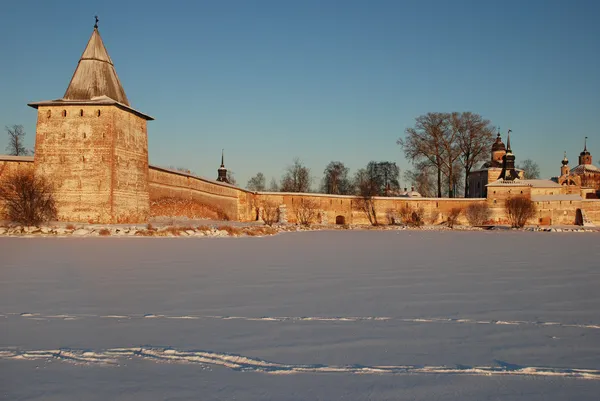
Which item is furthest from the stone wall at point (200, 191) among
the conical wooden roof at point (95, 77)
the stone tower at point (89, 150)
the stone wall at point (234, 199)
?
the conical wooden roof at point (95, 77)

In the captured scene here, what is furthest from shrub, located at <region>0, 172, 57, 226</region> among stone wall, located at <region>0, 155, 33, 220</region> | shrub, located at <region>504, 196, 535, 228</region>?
shrub, located at <region>504, 196, 535, 228</region>

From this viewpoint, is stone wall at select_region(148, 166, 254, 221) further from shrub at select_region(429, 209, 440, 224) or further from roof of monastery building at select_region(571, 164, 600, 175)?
roof of monastery building at select_region(571, 164, 600, 175)

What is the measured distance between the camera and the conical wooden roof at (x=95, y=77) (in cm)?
1880

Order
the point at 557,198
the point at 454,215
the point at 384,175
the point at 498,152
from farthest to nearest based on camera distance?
the point at 384,175 → the point at 498,152 → the point at 557,198 → the point at 454,215

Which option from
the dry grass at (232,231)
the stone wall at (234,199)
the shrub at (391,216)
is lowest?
the dry grass at (232,231)

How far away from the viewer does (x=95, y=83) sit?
18922 mm

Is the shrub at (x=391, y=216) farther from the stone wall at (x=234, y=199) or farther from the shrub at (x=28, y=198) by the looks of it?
the shrub at (x=28, y=198)

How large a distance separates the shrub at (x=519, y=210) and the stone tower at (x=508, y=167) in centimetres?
305

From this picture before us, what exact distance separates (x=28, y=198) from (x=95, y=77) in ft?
16.2

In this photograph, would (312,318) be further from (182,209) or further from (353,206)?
(353,206)

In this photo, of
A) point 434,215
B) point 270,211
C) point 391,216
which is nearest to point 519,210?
point 434,215

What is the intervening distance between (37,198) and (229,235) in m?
6.28

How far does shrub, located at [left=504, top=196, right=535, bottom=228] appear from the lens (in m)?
33.1

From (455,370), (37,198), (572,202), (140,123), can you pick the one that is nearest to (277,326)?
(455,370)
